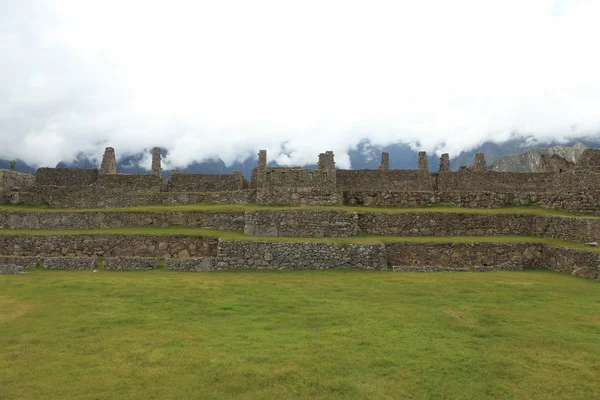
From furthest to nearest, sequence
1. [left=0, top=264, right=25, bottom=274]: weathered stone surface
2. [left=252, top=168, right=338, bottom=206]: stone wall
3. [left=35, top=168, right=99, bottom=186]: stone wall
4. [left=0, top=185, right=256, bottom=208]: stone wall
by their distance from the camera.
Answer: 1. [left=35, top=168, right=99, bottom=186]: stone wall
2. [left=0, top=185, right=256, bottom=208]: stone wall
3. [left=252, top=168, right=338, bottom=206]: stone wall
4. [left=0, top=264, right=25, bottom=274]: weathered stone surface

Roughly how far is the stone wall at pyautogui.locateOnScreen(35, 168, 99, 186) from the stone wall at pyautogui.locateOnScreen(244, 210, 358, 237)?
17.5 m

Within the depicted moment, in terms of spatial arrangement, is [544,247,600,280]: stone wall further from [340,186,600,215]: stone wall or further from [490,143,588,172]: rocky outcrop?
[490,143,588,172]: rocky outcrop

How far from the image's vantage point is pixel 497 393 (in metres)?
7.46

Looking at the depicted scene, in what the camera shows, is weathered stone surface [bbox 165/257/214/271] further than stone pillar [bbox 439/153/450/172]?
No

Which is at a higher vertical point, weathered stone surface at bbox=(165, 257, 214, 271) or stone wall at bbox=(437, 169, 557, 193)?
stone wall at bbox=(437, 169, 557, 193)

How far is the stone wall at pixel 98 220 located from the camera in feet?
77.4

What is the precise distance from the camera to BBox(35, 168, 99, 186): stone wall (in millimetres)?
32594

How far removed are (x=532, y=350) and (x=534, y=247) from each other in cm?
1216

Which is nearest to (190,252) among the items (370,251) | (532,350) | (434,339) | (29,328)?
(370,251)

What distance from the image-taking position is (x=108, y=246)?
2155 cm

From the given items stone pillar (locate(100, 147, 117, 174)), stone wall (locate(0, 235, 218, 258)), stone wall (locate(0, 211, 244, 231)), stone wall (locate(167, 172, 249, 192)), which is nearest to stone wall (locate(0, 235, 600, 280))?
stone wall (locate(0, 235, 218, 258))

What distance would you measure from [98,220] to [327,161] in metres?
15.0

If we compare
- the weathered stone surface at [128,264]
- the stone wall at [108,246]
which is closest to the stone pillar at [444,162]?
the stone wall at [108,246]

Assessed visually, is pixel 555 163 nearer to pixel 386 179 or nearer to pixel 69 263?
pixel 386 179
